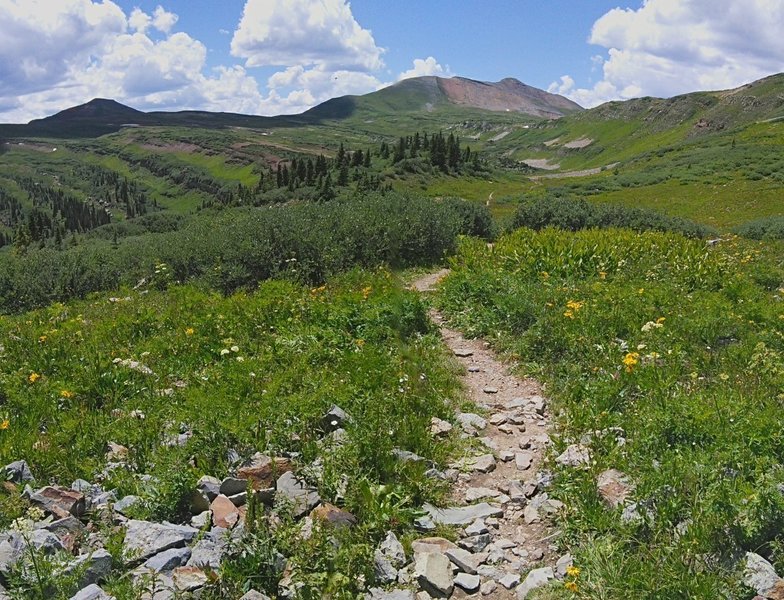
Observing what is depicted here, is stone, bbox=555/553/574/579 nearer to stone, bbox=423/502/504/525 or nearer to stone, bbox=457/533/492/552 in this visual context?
stone, bbox=457/533/492/552

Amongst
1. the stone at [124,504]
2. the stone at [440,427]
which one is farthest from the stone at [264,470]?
the stone at [440,427]

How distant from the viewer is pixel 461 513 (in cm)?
589

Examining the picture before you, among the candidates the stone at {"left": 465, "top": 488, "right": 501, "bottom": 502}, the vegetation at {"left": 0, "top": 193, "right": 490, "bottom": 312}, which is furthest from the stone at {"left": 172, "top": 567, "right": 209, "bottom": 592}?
the vegetation at {"left": 0, "top": 193, "right": 490, "bottom": 312}

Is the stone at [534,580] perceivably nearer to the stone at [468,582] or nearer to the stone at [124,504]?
the stone at [468,582]

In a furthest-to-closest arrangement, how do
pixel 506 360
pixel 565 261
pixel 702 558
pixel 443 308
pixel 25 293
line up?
pixel 25 293 < pixel 565 261 < pixel 443 308 < pixel 506 360 < pixel 702 558

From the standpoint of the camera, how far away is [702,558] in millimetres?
4625

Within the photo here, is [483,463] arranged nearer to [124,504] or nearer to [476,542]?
[476,542]

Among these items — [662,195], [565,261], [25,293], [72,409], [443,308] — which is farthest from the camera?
[662,195]

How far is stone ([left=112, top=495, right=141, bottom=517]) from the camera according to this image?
5.27m

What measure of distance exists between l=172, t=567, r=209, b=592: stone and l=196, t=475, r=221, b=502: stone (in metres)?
0.96

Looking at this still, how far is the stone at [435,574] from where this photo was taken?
4848mm

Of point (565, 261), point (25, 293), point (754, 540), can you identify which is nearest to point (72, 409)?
point (754, 540)

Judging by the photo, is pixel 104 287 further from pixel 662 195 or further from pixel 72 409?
pixel 662 195

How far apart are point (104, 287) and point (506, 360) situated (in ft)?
43.5
